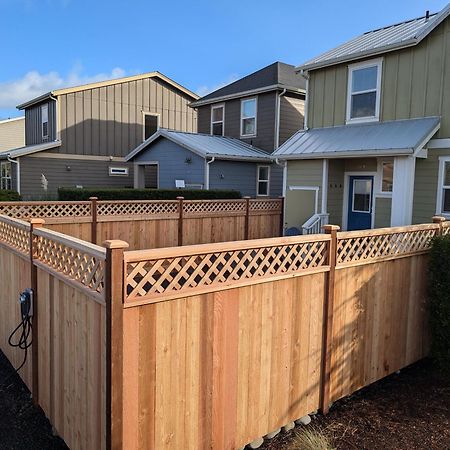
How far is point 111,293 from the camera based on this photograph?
2.57 meters

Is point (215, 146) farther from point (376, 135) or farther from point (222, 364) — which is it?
point (222, 364)

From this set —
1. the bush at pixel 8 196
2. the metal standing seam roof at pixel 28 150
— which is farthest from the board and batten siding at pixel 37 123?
the bush at pixel 8 196

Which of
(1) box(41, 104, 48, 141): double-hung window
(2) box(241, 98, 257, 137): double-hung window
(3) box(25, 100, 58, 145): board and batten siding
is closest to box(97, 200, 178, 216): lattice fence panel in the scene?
(2) box(241, 98, 257, 137): double-hung window

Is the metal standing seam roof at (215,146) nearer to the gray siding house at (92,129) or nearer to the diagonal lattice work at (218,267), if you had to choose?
the gray siding house at (92,129)

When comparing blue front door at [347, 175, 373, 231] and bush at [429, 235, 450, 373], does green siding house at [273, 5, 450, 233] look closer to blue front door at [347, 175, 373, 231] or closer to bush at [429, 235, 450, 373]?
blue front door at [347, 175, 373, 231]

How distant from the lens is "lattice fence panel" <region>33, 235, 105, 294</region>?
9.13 ft

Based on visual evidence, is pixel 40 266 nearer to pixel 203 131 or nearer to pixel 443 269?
pixel 443 269

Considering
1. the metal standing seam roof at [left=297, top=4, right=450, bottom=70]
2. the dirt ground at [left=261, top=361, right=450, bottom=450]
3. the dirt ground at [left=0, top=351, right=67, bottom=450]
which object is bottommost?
the dirt ground at [left=0, top=351, right=67, bottom=450]

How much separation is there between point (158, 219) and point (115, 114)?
1262 centimetres

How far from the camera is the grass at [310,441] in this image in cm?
336

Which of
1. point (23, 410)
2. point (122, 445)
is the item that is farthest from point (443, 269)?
point (23, 410)

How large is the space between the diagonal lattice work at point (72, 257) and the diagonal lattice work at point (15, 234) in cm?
38

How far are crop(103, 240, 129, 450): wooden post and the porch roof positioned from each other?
795 cm

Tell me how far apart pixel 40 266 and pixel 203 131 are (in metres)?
17.2
